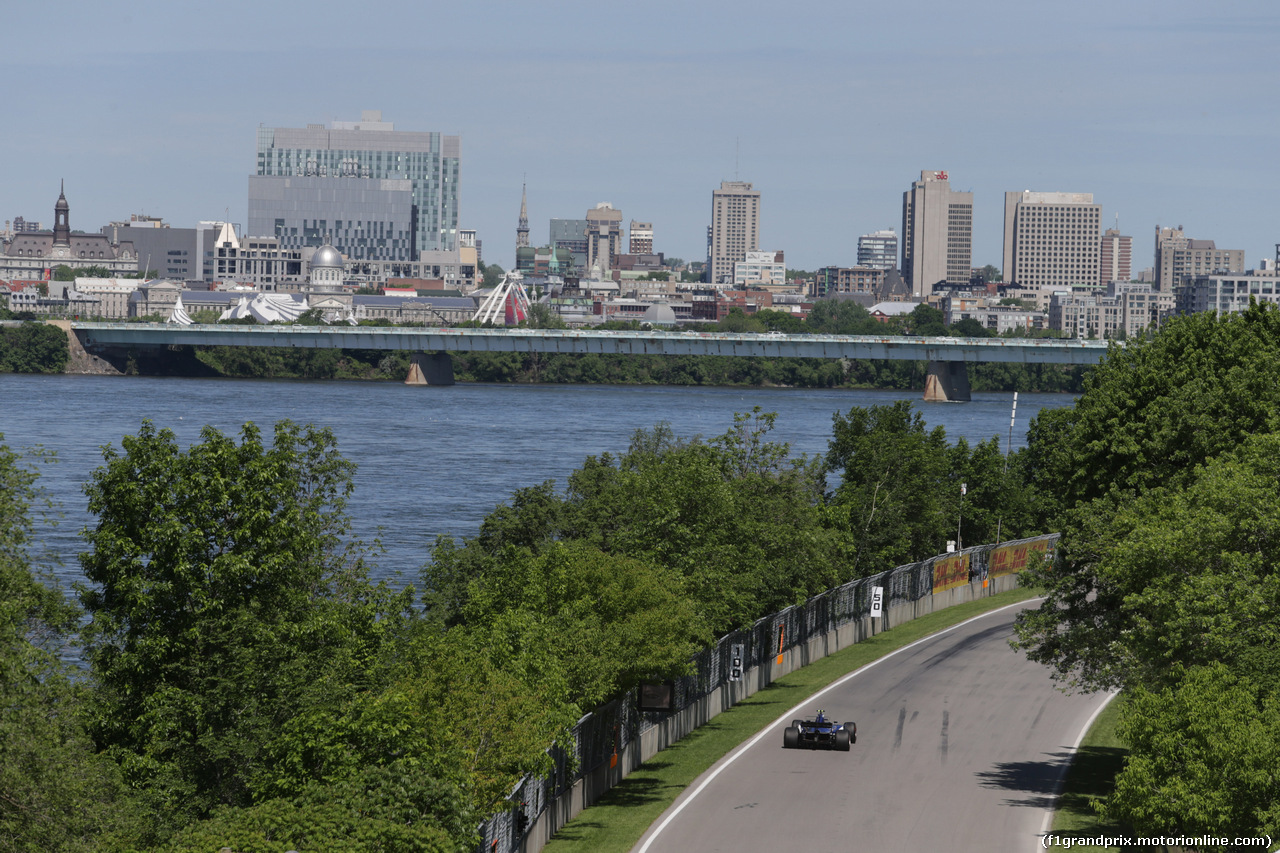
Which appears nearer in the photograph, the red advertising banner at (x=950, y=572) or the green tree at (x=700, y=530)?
the green tree at (x=700, y=530)

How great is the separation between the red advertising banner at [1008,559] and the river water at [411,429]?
18585 mm

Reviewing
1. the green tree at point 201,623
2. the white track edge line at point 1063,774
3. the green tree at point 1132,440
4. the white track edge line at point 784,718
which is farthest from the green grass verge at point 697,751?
the green tree at point 1132,440

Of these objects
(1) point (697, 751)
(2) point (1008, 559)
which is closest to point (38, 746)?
(1) point (697, 751)

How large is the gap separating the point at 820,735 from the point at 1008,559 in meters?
34.7

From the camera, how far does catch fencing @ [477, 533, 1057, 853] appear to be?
3291 centimetres

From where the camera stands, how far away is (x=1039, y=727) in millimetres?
45312

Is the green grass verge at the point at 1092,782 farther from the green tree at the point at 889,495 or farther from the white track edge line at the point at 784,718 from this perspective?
the green tree at the point at 889,495

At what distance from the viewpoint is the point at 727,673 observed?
49250 mm

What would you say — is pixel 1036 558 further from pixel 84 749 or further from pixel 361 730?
pixel 84 749

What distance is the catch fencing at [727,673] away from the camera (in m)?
32.9

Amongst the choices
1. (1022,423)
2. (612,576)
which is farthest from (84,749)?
(1022,423)

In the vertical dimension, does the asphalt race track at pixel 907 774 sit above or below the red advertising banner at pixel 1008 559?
below

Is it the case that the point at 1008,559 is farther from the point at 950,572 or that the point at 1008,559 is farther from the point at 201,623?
the point at 201,623

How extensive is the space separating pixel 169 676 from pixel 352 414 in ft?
419
